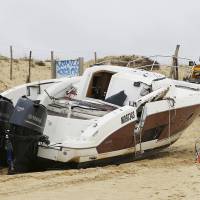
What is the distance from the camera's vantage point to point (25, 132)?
34.8ft

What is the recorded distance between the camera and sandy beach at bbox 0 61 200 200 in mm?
8211

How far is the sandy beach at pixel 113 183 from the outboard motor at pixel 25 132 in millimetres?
421

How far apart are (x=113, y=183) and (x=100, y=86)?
17.6 ft

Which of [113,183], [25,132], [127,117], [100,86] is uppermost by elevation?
[100,86]

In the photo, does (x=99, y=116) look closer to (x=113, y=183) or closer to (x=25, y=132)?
(x=25, y=132)

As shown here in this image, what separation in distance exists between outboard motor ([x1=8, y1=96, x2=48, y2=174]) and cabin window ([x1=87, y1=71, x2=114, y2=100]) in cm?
350

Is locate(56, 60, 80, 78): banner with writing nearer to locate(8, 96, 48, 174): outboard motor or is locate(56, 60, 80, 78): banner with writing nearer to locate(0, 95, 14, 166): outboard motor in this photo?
locate(0, 95, 14, 166): outboard motor

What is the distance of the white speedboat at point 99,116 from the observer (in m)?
10.7

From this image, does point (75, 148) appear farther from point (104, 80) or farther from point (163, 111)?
point (104, 80)

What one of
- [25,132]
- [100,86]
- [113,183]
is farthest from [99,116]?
[113,183]

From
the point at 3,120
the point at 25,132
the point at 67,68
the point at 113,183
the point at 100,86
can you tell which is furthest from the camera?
the point at 67,68

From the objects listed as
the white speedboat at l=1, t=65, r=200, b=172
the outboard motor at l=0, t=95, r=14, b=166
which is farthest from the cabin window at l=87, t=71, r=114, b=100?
the outboard motor at l=0, t=95, r=14, b=166

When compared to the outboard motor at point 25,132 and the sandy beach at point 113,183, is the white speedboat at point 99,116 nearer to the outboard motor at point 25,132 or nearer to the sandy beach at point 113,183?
the outboard motor at point 25,132

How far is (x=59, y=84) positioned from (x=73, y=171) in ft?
12.2
